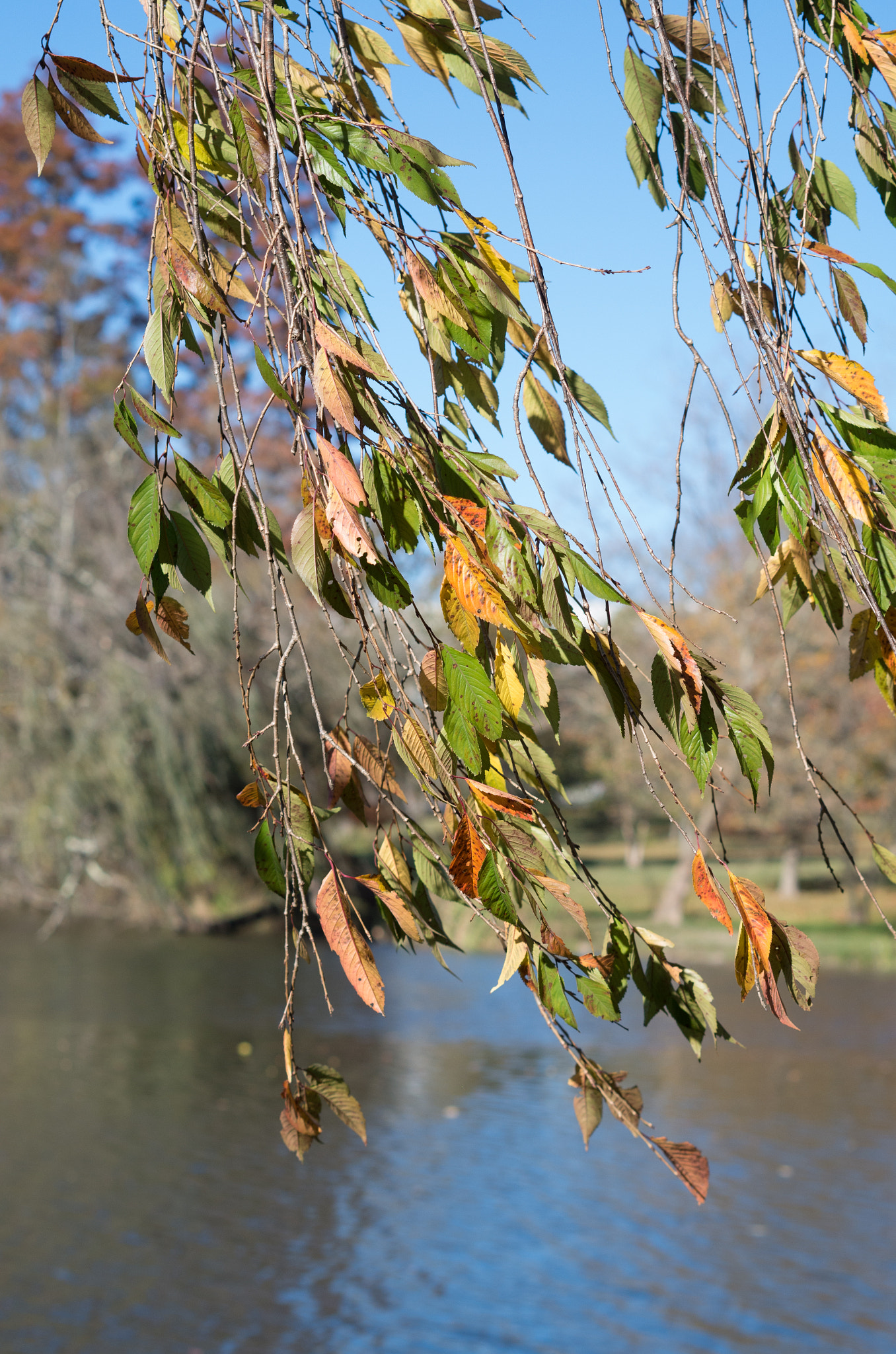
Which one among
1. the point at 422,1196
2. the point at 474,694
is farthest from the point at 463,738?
the point at 422,1196

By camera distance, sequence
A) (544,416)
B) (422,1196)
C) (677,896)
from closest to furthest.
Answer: (544,416) → (422,1196) → (677,896)

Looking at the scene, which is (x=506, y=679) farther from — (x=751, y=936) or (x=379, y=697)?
(x=751, y=936)

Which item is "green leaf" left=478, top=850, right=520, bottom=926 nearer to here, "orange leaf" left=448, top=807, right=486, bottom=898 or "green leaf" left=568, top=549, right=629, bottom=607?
"orange leaf" left=448, top=807, right=486, bottom=898

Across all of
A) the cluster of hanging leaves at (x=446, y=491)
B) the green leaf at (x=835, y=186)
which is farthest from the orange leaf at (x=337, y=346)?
the green leaf at (x=835, y=186)

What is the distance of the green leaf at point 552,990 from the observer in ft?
3.68

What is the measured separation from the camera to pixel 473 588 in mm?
1005

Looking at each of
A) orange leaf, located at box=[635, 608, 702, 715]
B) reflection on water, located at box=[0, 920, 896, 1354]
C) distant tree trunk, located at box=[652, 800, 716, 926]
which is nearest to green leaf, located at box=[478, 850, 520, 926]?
orange leaf, located at box=[635, 608, 702, 715]

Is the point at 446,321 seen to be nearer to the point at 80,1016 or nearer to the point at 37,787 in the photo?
the point at 80,1016

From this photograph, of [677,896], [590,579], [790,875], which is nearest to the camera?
[590,579]

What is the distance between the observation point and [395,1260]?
548 centimetres

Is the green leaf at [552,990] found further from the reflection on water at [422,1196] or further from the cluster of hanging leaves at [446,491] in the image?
the reflection on water at [422,1196]

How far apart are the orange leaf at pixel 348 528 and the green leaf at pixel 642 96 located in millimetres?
680

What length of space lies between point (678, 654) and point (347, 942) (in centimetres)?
39

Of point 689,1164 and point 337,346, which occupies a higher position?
point 337,346
